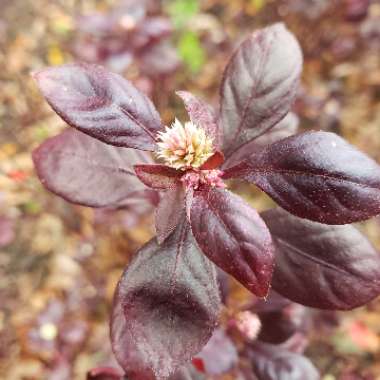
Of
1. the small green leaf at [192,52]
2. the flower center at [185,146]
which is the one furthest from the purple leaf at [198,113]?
the small green leaf at [192,52]

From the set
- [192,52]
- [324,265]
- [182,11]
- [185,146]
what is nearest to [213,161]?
[185,146]

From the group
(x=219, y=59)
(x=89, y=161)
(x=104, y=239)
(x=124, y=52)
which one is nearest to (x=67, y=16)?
(x=219, y=59)

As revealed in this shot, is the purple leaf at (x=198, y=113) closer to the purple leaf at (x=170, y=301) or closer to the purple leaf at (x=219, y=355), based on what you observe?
the purple leaf at (x=170, y=301)

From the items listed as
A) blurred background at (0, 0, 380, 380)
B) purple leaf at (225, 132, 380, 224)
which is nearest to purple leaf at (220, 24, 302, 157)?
purple leaf at (225, 132, 380, 224)

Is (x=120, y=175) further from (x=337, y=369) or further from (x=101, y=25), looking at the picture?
(x=337, y=369)

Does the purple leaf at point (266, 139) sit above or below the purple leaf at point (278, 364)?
above

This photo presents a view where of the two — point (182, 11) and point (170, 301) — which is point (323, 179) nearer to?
point (170, 301)

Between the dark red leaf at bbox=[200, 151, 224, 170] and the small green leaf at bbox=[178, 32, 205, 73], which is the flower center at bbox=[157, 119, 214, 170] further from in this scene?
the small green leaf at bbox=[178, 32, 205, 73]
